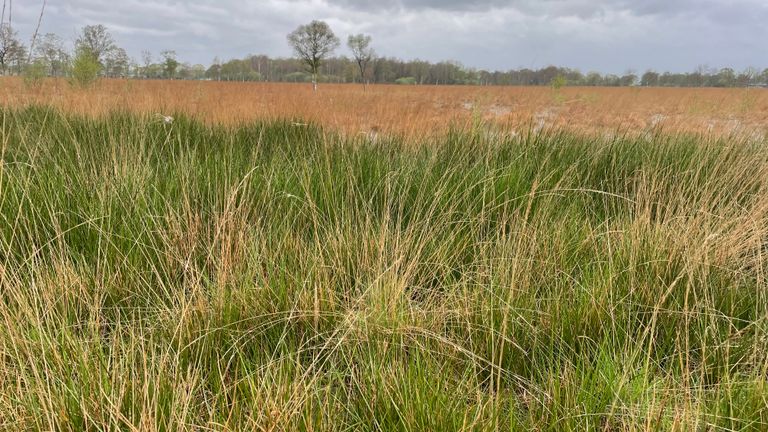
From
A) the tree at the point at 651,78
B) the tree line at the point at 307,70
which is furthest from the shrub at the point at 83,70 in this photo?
the tree at the point at 651,78

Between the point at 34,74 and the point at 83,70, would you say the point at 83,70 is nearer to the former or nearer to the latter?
the point at 83,70

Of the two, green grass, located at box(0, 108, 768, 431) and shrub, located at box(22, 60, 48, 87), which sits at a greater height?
shrub, located at box(22, 60, 48, 87)

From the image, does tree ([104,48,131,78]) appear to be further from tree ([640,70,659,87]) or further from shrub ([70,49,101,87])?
tree ([640,70,659,87])

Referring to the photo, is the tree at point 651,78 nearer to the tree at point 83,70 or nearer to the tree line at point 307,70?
the tree line at point 307,70

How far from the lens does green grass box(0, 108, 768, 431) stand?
42.3 inches

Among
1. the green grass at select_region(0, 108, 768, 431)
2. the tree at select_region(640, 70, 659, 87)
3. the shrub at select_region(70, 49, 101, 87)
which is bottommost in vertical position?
the green grass at select_region(0, 108, 768, 431)

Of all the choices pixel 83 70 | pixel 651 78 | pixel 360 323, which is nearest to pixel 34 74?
pixel 83 70

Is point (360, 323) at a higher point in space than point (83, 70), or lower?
lower

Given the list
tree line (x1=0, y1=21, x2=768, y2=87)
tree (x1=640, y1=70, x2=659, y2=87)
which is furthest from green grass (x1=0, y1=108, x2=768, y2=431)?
tree (x1=640, y1=70, x2=659, y2=87)

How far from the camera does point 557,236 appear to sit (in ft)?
6.68

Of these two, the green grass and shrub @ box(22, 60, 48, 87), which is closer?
the green grass

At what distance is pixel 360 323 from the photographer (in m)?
1.39

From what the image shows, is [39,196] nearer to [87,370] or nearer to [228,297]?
[228,297]

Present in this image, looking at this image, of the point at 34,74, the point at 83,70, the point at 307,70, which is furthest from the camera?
the point at 307,70
